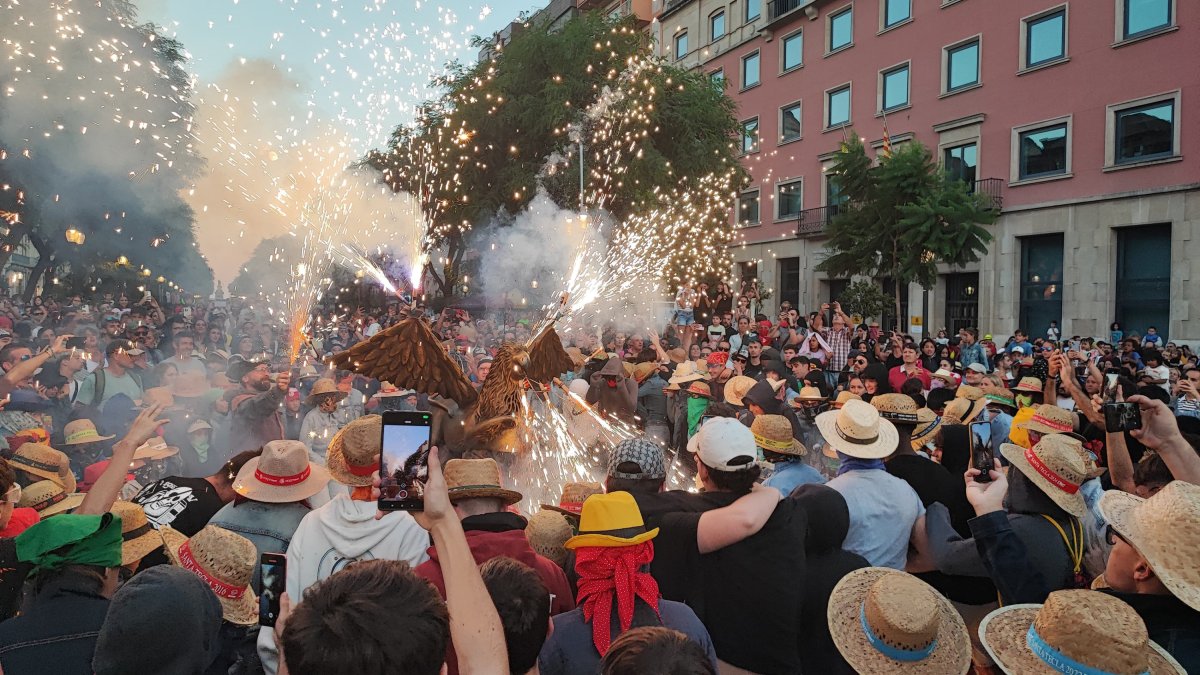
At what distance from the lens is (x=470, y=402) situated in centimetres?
510

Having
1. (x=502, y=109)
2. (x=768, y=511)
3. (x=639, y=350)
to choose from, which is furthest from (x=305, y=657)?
(x=502, y=109)

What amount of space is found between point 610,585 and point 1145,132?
22.3m

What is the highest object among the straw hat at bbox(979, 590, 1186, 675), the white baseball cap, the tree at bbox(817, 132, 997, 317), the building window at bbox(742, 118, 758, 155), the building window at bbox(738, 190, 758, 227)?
the building window at bbox(742, 118, 758, 155)

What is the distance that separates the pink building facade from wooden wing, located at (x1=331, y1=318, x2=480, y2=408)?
17.2 m

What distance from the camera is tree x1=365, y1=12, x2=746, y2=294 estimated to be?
58.0 feet

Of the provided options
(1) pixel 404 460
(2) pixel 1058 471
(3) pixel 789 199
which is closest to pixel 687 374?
(2) pixel 1058 471

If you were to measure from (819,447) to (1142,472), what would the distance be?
3108mm

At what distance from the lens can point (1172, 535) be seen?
195 cm

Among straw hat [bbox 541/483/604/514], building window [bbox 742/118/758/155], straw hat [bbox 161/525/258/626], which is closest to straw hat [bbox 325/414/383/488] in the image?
straw hat [bbox 161/525/258/626]

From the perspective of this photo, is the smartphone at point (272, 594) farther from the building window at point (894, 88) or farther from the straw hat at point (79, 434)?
the building window at point (894, 88)

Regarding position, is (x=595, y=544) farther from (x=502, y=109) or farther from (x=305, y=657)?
(x=502, y=109)

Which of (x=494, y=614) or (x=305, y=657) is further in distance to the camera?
(x=494, y=614)

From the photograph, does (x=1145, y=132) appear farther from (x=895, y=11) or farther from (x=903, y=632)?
(x=903, y=632)

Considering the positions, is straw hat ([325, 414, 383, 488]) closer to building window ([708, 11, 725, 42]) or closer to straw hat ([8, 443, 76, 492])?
straw hat ([8, 443, 76, 492])
